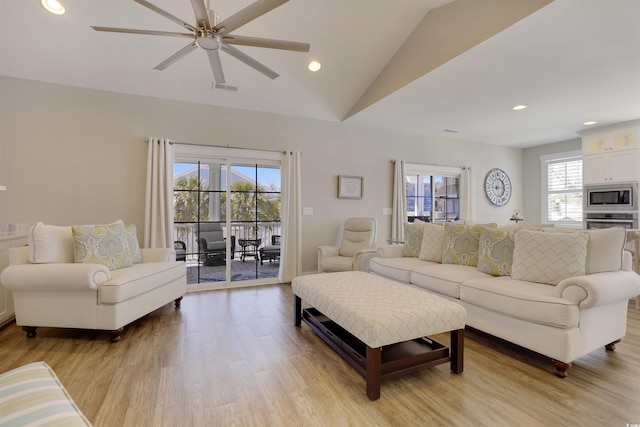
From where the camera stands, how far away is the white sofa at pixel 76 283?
2447mm

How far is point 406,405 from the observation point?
1687mm

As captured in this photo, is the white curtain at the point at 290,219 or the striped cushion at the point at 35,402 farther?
the white curtain at the point at 290,219

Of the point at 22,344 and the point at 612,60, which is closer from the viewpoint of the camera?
the point at 22,344

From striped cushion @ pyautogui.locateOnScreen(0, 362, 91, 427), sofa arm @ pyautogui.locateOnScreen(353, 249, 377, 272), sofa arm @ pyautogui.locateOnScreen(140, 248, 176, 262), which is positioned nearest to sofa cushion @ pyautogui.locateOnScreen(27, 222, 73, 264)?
sofa arm @ pyautogui.locateOnScreen(140, 248, 176, 262)

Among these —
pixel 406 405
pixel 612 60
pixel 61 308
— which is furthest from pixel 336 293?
pixel 612 60

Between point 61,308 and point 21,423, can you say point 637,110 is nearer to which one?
point 21,423

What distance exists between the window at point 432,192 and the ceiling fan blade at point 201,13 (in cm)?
437

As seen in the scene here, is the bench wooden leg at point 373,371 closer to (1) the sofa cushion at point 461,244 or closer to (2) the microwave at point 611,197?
(1) the sofa cushion at point 461,244

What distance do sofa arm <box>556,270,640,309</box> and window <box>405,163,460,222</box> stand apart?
11.9 ft

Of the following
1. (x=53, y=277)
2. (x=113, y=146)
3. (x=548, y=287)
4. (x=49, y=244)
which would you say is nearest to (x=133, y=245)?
(x=49, y=244)

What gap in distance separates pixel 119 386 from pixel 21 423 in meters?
1.22

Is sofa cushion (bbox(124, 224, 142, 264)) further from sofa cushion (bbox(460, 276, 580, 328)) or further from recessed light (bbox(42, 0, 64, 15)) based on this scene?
sofa cushion (bbox(460, 276, 580, 328))

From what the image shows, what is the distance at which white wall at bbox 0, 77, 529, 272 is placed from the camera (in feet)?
11.1

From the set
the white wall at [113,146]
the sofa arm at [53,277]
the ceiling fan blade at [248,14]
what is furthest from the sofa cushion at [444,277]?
the sofa arm at [53,277]
